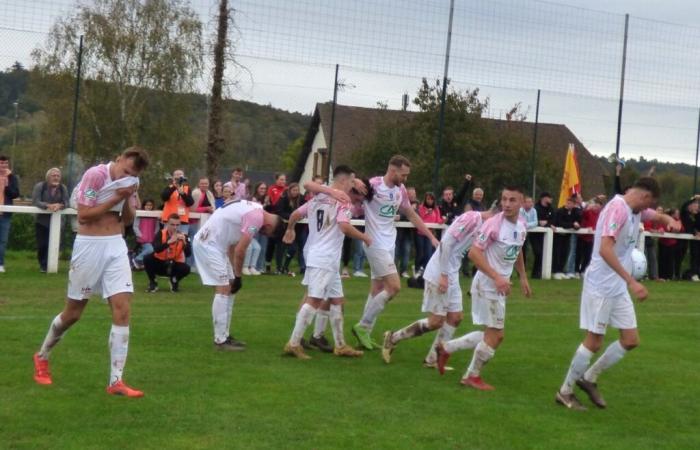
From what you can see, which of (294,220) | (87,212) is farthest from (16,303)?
(87,212)

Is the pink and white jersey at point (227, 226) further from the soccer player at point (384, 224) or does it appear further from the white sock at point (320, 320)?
the white sock at point (320, 320)

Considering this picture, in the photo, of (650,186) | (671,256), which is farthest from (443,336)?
(671,256)

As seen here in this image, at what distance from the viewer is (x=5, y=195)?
18.7 m

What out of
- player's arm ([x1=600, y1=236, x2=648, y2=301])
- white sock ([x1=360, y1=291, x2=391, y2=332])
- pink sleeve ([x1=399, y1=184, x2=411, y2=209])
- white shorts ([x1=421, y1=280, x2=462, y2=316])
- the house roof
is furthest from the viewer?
the house roof

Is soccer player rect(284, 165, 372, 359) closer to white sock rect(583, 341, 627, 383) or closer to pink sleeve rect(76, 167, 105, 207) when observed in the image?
white sock rect(583, 341, 627, 383)

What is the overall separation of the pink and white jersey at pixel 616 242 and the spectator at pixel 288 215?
11219 millimetres

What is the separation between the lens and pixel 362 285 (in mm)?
19250

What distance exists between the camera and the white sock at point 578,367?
→ 938 centimetres

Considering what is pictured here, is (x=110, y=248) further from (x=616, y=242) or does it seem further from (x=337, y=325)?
(x=616, y=242)

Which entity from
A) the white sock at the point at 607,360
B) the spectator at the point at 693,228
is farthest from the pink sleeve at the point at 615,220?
the spectator at the point at 693,228

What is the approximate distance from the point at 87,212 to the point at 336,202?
3.27m

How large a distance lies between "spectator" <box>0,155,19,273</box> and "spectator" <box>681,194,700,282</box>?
15.1 m

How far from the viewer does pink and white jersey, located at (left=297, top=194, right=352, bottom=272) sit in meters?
11.3

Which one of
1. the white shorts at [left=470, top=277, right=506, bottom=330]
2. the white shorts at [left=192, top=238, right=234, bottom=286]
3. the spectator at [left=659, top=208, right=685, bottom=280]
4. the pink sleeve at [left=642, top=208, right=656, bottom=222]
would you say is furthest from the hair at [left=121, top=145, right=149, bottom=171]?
the spectator at [left=659, top=208, right=685, bottom=280]
